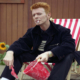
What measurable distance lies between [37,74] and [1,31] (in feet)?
10.3

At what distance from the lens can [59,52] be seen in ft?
4.70

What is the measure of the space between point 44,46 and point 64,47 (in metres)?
0.29

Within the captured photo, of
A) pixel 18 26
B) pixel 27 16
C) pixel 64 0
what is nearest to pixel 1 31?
pixel 18 26

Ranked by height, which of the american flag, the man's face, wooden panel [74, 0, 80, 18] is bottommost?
the american flag

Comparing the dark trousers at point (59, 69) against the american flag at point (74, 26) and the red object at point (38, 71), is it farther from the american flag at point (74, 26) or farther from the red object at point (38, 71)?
the american flag at point (74, 26)

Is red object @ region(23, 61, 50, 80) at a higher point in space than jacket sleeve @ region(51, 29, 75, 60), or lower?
lower

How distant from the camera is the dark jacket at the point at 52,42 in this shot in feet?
4.81

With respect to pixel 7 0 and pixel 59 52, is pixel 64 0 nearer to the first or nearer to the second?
pixel 7 0

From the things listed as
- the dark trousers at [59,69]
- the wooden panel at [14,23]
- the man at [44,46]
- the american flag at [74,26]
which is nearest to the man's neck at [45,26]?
the man at [44,46]

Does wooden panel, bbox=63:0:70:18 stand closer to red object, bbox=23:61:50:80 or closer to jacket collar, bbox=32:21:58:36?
jacket collar, bbox=32:21:58:36

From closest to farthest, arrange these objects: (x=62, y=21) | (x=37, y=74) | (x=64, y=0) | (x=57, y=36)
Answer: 1. (x=37, y=74)
2. (x=57, y=36)
3. (x=62, y=21)
4. (x=64, y=0)

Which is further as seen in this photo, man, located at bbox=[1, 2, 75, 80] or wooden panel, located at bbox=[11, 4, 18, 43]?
wooden panel, located at bbox=[11, 4, 18, 43]

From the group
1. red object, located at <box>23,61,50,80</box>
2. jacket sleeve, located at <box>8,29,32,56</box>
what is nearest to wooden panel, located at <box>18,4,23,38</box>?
jacket sleeve, located at <box>8,29,32,56</box>

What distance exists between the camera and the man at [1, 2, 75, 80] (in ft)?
4.60
